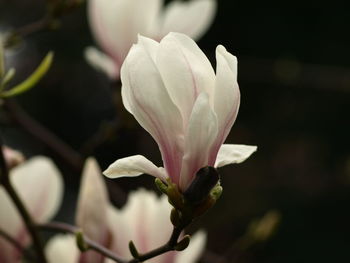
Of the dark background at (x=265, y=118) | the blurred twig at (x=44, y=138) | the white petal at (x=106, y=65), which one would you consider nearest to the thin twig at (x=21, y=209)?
the blurred twig at (x=44, y=138)

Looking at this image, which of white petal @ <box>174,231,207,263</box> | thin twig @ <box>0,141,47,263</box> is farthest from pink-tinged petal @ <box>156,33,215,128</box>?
white petal @ <box>174,231,207,263</box>

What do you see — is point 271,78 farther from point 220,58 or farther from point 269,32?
point 220,58

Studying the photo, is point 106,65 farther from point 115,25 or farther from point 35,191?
point 35,191

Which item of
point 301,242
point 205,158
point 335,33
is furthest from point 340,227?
point 205,158

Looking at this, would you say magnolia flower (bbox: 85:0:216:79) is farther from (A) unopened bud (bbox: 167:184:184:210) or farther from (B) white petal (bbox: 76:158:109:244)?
(A) unopened bud (bbox: 167:184:184:210)

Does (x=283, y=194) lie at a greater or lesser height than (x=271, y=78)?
lesser

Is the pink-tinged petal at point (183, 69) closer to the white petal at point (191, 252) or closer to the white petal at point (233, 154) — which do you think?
the white petal at point (233, 154)
